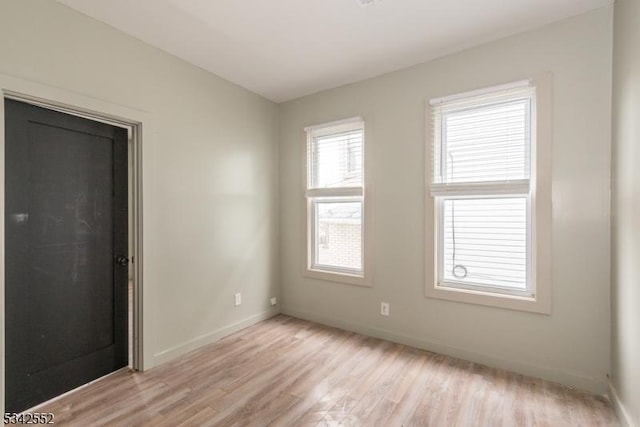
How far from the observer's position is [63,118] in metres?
2.21

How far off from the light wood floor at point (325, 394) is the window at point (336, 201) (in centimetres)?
100

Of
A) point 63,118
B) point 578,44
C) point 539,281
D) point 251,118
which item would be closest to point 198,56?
point 251,118

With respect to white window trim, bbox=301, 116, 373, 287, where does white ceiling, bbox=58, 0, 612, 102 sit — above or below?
above

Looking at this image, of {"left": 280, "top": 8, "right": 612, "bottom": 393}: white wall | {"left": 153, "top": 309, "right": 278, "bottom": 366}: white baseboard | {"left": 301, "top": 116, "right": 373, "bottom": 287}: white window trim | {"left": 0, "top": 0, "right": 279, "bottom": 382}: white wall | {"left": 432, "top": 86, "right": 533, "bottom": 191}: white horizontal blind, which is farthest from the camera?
{"left": 301, "top": 116, "right": 373, "bottom": 287}: white window trim

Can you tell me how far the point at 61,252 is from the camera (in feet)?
7.29

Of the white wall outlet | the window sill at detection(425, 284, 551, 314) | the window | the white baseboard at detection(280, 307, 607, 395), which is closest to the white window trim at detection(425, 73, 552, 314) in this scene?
the window sill at detection(425, 284, 551, 314)

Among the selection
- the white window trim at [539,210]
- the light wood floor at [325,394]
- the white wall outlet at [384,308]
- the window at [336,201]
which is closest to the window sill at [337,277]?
the window at [336,201]

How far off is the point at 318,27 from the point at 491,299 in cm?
266

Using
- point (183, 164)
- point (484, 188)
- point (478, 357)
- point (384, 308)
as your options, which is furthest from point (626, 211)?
point (183, 164)

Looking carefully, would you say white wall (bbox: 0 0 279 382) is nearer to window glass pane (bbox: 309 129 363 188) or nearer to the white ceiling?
the white ceiling

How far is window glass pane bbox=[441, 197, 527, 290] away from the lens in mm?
2561

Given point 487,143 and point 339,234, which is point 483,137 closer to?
point 487,143

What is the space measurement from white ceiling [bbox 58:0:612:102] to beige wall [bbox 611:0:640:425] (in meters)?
0.54

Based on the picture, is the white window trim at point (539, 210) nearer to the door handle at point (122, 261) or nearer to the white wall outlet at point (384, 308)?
the white wall outlet at point (384, 308)
